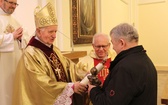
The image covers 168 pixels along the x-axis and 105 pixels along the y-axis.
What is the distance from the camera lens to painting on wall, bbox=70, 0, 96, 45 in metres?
3.82

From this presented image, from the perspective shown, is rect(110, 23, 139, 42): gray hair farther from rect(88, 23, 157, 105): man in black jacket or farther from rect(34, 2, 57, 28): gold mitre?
rect(34, 2, 57, 28): gold mitre

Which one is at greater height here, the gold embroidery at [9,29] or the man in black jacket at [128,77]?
the gold embroidery at [9,29]

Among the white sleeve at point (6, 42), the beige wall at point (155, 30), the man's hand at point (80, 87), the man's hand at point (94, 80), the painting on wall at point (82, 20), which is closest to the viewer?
the man's hand at point (94, 80)

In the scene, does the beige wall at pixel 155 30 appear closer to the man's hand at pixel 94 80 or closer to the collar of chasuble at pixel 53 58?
the collar of chasuble at pixel 53 58

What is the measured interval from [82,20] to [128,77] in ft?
8.79

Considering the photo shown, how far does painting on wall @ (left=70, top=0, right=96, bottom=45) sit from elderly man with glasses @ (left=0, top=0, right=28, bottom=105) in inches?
59.8

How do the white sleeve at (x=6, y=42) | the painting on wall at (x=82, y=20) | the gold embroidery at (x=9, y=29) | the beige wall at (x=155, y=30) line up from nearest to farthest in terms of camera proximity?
the white sleeve at (x=6, y=42)
the gold embroidery at (x=9, y=29)
the painting on wall at (x=82, y=20)
the beige wall at (x=155, y=30)

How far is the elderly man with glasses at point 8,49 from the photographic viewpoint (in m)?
2.18

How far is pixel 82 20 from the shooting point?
13.4 feet

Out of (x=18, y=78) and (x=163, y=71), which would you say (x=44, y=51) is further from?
(x=163, y=71)

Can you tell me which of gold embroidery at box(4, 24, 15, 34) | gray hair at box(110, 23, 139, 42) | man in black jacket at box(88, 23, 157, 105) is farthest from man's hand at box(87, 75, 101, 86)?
gold embroidery at box(4, 24, 15, 34)

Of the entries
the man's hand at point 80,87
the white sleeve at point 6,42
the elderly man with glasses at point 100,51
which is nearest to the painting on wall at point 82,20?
the elderly man with glasses at point 100,51

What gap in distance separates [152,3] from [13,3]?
5237mm

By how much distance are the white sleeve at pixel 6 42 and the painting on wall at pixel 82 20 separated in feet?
5.54
